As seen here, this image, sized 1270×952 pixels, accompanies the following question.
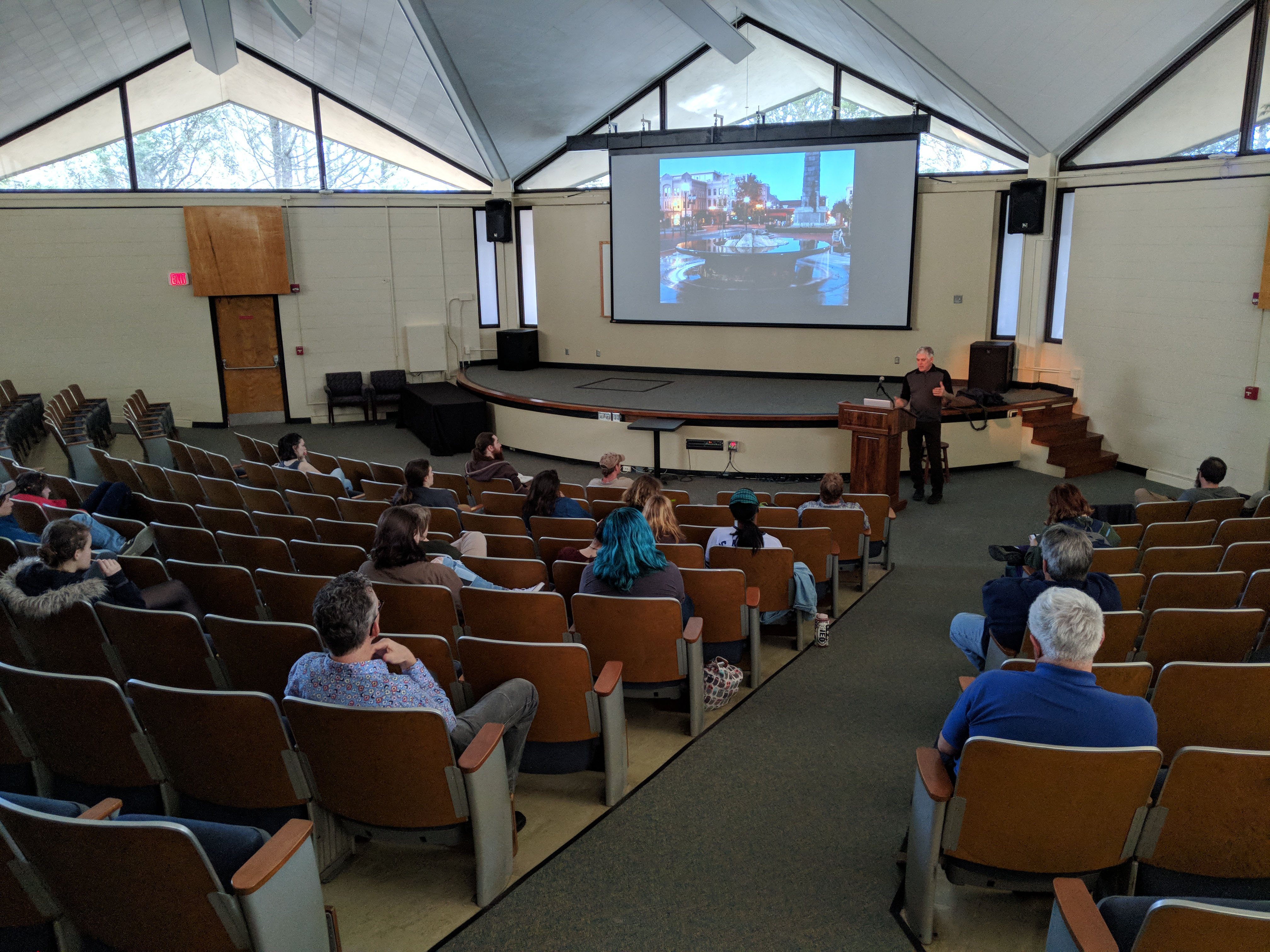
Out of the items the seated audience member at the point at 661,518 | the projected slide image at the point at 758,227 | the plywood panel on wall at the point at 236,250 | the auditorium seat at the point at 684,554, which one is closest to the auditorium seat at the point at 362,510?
the seated audience member at the point at 661,518

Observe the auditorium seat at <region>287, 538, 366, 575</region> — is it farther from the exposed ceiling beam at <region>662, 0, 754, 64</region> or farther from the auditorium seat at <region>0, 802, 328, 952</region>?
the exposed ceiling beam at <region>662, 0, 754, 64</region>

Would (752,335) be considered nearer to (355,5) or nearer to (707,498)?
(707,498)

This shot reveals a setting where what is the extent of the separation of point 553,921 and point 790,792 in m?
1.17

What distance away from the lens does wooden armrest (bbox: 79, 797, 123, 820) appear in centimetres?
219

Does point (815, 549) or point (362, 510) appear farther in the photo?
point (362, 510)

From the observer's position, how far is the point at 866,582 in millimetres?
6207

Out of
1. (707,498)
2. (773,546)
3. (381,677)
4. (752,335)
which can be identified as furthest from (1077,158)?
(381,677)

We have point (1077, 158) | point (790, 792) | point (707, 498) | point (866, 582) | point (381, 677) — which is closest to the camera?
point (381, 677)

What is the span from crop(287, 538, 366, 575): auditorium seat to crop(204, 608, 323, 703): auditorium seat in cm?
116

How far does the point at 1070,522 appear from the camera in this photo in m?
4.62

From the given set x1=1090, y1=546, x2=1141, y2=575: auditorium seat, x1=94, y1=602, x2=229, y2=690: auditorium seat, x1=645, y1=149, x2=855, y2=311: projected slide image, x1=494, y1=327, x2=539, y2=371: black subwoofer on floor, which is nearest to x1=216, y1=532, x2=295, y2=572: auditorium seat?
x1=94, y1=602, x2=229, y2=690: auditorium seat

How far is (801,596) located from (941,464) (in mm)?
4454

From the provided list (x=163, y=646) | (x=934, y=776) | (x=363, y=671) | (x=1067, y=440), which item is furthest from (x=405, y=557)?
(x=1067, y=440)

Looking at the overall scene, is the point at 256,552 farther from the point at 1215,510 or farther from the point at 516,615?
the point at 1215,510
